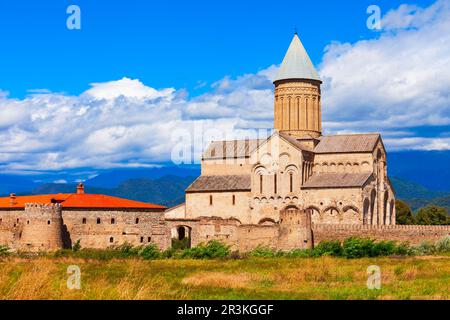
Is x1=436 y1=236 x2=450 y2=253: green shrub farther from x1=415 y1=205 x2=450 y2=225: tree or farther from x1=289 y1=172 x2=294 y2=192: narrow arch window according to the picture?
x1=415 y1=205 x2=450 y2=225: tree

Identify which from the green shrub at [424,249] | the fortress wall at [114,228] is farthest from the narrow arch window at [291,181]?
the green shrub at [424,249]

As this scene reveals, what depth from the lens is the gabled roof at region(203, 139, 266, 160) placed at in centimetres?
5722

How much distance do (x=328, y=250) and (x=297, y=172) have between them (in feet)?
42.9

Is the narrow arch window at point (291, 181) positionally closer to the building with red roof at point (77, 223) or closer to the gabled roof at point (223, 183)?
the gabled roof at point (223, 183)

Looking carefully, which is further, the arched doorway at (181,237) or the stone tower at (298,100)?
the stone tower at (298,100)

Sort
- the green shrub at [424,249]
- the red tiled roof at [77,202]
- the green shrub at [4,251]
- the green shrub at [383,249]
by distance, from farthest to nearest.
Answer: the red tiled roof at [77,202]
the green shrub at [4,251]
the green shrub at [424,249]
the green shrub at [383,249]

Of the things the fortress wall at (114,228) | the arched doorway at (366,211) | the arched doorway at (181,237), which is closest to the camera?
the fortress wall at (114,228)

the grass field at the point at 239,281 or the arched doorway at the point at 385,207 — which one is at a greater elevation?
the arched doorway at the point at 385,207

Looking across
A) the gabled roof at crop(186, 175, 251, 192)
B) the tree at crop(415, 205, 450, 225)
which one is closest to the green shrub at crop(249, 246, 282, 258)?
the gabled roof at crop(186, 175, 251, 192)

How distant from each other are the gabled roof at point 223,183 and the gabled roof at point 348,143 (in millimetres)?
5415

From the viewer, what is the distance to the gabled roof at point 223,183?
55.0 m

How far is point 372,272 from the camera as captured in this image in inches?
1061

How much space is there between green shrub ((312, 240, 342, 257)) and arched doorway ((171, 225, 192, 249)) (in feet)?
42.3
